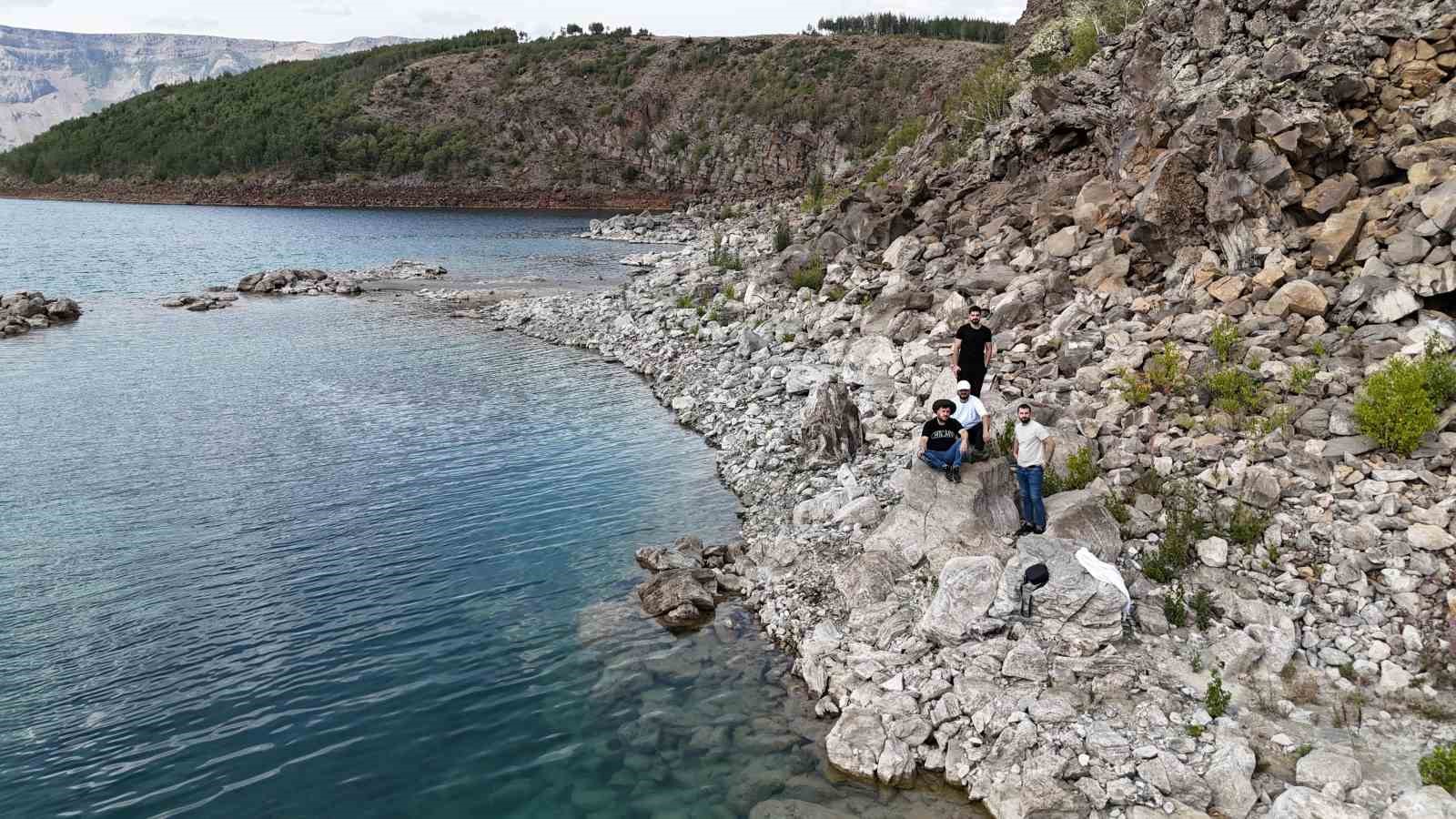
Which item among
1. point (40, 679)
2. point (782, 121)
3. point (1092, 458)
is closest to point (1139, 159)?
point (1092, 458)

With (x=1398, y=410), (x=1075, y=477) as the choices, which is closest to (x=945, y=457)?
(x=1075, y=477)

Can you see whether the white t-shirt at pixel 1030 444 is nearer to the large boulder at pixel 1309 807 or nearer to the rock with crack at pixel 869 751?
the rock with crack at pixel 869 751

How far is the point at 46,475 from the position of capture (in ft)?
70.6

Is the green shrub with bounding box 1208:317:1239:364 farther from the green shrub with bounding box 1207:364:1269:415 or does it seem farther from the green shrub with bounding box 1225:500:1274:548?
the green shrub with bounding box 1225:500:1274:548

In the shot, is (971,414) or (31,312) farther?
(31,312)

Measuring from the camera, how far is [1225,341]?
16.8m

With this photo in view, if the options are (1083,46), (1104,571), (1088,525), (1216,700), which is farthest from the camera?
(1083,46)

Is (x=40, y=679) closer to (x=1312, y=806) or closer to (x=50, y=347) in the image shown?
(x=1312, y=806)

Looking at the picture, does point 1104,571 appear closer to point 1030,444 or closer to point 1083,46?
point 1030,444

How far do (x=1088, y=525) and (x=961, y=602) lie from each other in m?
2.60

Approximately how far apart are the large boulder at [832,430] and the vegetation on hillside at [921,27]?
14991 centimetres

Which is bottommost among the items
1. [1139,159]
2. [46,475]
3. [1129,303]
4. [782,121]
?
[46,475]

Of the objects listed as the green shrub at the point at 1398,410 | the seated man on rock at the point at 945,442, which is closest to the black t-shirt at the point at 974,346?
the seated man on rock at the point at 945,442

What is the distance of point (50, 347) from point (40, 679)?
30.5 m
